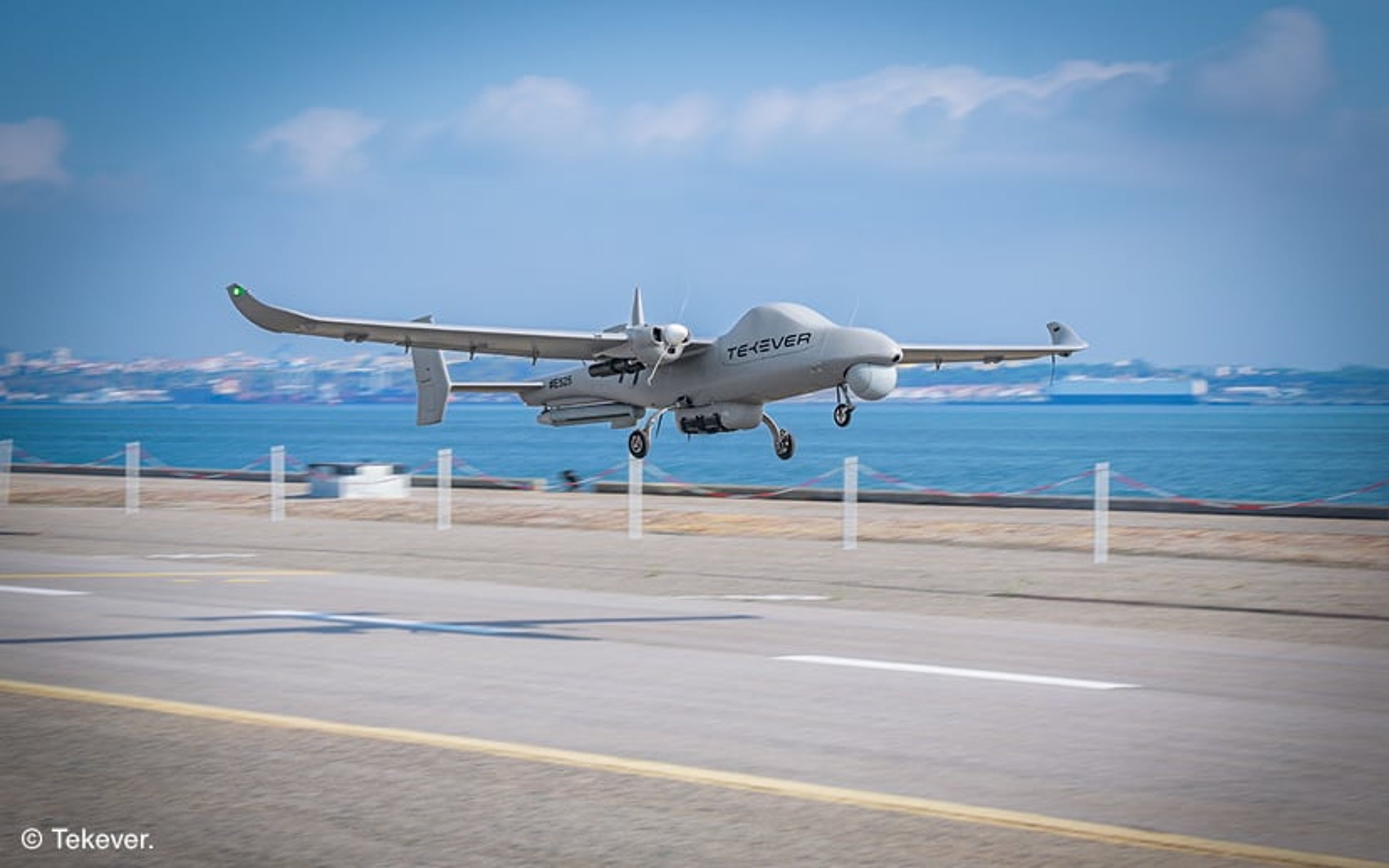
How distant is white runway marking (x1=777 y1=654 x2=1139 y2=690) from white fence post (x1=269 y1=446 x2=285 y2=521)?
21.6 meters

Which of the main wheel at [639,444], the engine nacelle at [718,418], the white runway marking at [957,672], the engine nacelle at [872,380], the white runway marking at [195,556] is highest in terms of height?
the engine nacelle at [872,380]

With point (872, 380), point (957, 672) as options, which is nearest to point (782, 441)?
point (872, 380)

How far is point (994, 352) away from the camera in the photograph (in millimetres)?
31750

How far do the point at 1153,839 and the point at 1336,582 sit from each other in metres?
14.5

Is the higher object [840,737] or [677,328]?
[677,328]

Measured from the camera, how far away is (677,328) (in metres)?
29.5

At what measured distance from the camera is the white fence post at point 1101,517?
23969 millimetres

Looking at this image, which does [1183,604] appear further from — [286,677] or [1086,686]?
[286,677]

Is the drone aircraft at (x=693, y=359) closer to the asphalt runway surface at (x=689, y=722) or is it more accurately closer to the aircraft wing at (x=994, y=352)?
the aircraft wing at (x=994, y=352)

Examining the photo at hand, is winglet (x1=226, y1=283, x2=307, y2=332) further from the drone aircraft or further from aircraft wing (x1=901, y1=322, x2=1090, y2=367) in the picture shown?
aircraft wing (x1=901, y1=322, x2=1090, y2=367)

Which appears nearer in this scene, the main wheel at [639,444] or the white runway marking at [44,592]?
the white runway marking at [44,592]

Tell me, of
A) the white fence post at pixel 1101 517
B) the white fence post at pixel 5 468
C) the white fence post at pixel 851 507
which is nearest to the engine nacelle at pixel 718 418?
the white fence post at pixel 851 507

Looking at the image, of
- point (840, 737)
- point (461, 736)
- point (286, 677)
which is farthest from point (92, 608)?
point (840, 737)

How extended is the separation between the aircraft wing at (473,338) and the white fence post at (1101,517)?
9379mm
